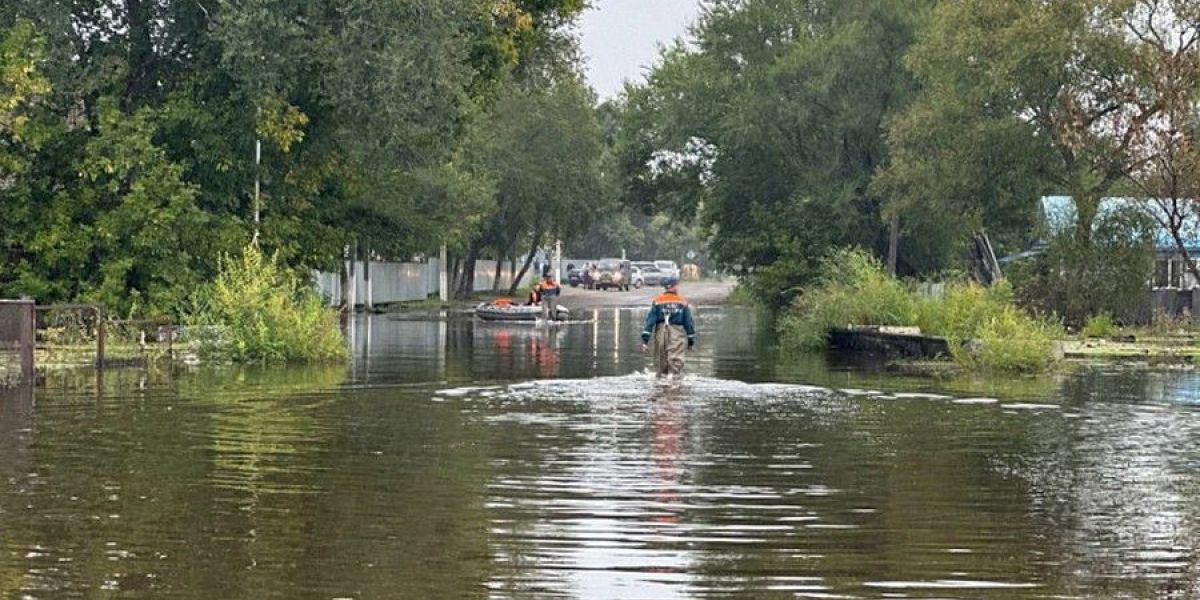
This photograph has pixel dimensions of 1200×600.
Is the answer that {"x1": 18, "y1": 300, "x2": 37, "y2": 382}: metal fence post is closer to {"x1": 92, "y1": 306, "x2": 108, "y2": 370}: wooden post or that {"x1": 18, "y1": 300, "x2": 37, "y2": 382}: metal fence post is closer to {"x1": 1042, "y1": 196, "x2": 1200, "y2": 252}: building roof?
{"x1": 92, "y1": 306, "x2": 108, "y2": 370}: wooden post

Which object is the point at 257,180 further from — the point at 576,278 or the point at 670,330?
the point at 576,278

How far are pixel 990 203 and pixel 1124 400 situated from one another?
29.6m

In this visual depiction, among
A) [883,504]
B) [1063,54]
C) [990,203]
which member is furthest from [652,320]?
[990,203]

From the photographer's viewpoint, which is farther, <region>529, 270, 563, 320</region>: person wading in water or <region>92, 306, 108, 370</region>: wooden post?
<region>529, 270, 563, 320</region>: person wading in water

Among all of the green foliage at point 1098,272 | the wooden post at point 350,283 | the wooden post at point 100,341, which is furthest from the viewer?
the wooden post at point 350,283

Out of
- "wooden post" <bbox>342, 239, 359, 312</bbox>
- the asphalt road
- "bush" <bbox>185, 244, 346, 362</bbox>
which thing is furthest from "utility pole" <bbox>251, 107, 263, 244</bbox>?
the asphalt road

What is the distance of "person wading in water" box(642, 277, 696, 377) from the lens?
30234mm

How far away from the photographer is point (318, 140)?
4628 centimetres

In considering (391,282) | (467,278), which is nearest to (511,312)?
(391,282)

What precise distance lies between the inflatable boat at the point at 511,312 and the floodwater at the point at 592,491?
33.9 m

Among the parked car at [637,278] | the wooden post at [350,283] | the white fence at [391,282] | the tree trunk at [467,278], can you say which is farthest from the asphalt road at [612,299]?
the wooden post at [350,283]

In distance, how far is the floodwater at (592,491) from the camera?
12.3 m

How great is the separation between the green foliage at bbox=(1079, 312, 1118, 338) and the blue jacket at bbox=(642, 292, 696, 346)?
71.2 feet

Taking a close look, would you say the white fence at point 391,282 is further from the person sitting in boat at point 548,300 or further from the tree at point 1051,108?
the tree at point 1051,108
